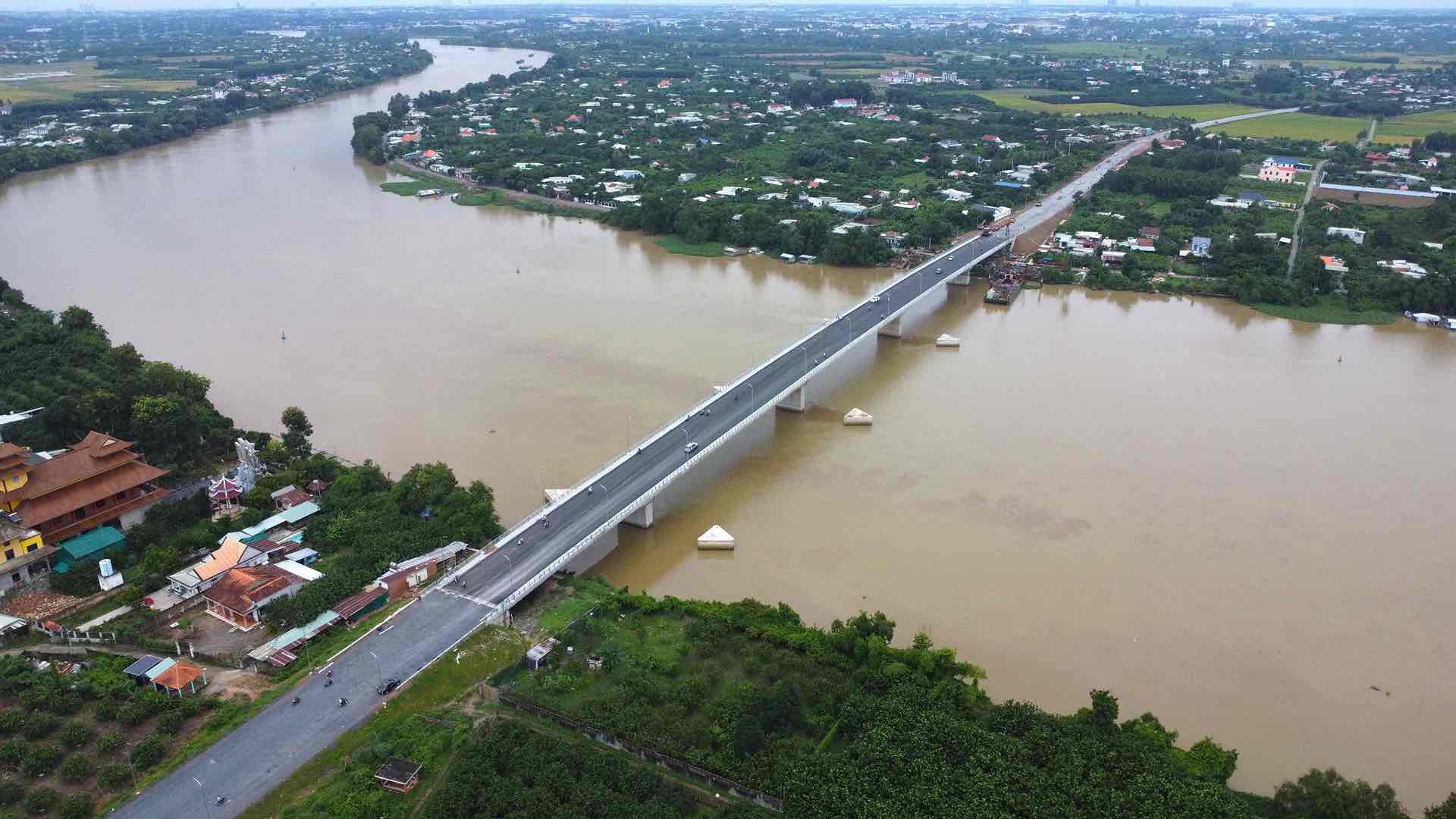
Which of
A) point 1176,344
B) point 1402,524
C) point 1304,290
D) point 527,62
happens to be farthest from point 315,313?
point 527,62

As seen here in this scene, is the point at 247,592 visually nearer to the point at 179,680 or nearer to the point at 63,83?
the point at 179,680

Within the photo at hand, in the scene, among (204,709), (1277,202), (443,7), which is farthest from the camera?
(443,7)

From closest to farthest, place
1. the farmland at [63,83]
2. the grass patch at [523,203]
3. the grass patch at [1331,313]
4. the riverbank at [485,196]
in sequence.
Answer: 1. the grass patch at [1331,313]
2. the grass patch at [523,203]
3. the riverbank at [485,196]
4. the farmland at [63,83]

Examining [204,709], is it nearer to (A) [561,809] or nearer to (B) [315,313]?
(A) [561,809]

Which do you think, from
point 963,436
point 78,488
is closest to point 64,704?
point 78,488

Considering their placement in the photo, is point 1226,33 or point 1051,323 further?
point 1226,33

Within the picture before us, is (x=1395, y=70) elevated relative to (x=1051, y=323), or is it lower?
elevated

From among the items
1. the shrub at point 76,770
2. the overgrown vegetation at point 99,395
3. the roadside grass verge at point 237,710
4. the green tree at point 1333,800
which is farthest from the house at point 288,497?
the green tree at point 1333,800

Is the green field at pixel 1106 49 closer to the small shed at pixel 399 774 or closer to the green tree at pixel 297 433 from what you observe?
the green tree at pixel 297 433
